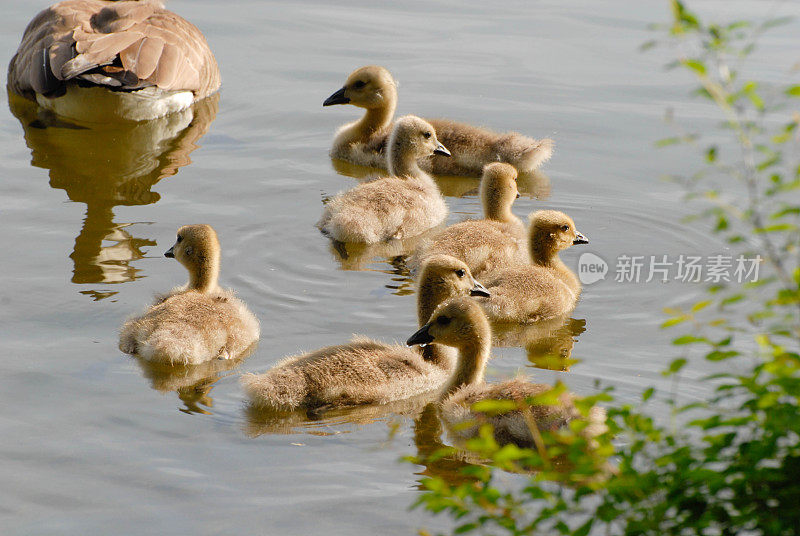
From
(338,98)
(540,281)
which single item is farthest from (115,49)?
(540,281)

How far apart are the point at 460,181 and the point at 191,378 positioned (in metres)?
4.42

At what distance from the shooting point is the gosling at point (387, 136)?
381 inches

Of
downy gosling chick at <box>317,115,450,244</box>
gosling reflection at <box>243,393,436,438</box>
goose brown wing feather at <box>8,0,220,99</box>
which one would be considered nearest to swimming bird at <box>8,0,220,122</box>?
goose brown wing feather at <box>8,0,220,99</box>

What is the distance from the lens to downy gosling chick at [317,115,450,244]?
8.05m

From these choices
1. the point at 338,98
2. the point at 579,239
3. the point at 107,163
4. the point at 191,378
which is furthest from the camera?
the point at 338,98

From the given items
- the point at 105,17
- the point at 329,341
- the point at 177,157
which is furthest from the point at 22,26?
the point at 329,341

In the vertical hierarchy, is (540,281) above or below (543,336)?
above

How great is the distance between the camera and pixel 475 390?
5555 mm

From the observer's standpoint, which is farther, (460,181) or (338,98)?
(338,98)

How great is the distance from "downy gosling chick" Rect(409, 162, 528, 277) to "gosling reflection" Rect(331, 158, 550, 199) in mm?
1178

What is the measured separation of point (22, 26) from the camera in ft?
42.1

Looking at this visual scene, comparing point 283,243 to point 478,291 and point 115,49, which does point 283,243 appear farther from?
point 115,49

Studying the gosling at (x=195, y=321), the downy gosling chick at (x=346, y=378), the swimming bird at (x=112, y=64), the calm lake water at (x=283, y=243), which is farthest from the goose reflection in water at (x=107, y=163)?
the downy gosling chick at (x=346, y=378)

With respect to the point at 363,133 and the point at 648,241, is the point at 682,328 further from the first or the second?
the point at 363,133
